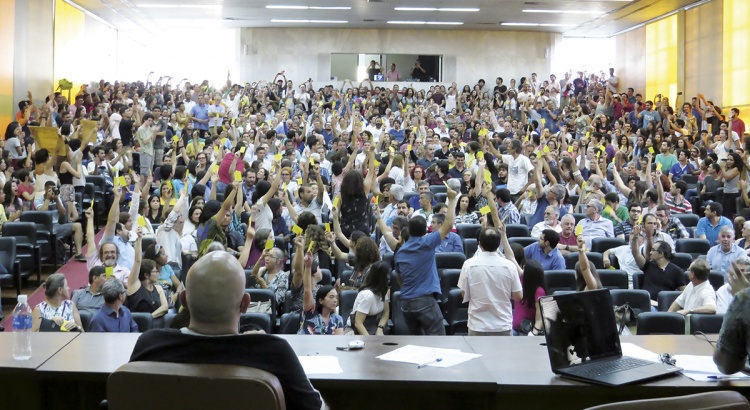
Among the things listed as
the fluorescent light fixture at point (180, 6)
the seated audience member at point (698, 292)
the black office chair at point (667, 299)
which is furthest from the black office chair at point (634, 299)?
the fluorescent light fixture at point (180, 6)

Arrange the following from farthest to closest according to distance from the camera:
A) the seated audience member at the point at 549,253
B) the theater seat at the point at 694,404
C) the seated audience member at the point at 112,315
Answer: the seated audience member at the point at 549,253 → the seated audience member at the point at 112,315 → the theater seat at the point at 694,404

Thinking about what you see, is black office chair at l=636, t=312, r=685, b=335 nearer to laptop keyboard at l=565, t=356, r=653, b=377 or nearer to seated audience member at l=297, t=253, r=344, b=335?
seated audience member at l=297, t=253, r=344, b=335

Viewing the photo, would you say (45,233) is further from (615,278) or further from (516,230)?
(615,278)

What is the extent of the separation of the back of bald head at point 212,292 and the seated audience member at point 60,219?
8.11 meters

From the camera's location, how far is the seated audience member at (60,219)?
9969 mm

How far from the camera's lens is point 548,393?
2965 mm

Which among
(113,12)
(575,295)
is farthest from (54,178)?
(113,12)

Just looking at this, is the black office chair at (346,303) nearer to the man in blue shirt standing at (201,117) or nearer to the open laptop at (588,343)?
the open laptop at (588,343)

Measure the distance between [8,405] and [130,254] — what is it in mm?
5055

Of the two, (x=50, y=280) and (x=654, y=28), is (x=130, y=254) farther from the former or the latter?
(x=654, y=28)

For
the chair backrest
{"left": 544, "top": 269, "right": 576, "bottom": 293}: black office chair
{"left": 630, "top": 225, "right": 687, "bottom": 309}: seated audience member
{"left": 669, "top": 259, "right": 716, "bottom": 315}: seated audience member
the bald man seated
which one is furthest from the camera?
{"left": 630, "top": 225, "right": 687, "bottom": 309}: seated audience member

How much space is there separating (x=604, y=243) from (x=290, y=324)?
4.22 meters

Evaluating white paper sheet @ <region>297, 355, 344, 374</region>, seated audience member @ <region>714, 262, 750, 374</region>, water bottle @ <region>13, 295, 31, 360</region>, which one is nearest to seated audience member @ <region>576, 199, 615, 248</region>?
seated audience member @ <region>714, 262, 750, 374</region>

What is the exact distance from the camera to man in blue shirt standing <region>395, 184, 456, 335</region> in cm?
612
